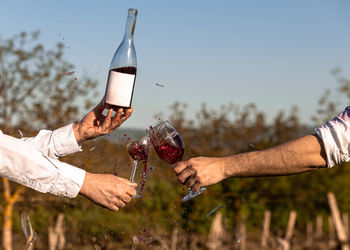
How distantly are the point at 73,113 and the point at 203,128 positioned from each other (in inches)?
309

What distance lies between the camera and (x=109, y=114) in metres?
2.96

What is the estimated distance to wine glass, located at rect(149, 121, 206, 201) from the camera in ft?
9.14

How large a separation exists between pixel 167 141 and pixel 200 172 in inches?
10.8

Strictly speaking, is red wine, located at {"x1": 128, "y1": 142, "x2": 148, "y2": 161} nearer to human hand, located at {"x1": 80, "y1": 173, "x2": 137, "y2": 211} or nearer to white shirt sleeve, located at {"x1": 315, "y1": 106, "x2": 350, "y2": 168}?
human hand, located at {"x1": 80, "y1": 173, "x2": 137, "y2": 211}

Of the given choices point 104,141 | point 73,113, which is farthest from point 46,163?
point 73,113

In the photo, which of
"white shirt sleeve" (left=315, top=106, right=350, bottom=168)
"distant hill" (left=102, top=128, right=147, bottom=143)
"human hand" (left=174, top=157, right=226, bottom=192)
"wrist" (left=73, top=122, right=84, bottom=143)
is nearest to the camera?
"white shirt sleeve" (left=315, top=106, right=350, bottom=168)

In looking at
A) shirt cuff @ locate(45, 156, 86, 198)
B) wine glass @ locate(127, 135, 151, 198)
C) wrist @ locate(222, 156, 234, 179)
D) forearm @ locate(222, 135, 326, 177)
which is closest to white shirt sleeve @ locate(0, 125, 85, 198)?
shirt cuff @ locate(45, 156, 86, 198)

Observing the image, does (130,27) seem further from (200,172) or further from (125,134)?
(200,172)

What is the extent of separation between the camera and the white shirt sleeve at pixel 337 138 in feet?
8.17

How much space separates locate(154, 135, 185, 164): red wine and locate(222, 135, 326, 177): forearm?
12.9 inches

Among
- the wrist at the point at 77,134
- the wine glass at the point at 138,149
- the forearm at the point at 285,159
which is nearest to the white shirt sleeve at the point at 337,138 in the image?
the forearm at the point at 285,159

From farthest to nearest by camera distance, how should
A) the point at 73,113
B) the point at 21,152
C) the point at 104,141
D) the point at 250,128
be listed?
the point at 250,128 < the point at 73,113 < the point at 104,141 < the point at 21,152

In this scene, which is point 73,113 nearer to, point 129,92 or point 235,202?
point 129,92

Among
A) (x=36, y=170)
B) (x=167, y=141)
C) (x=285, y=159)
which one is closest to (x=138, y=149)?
(x=167, y=141)
